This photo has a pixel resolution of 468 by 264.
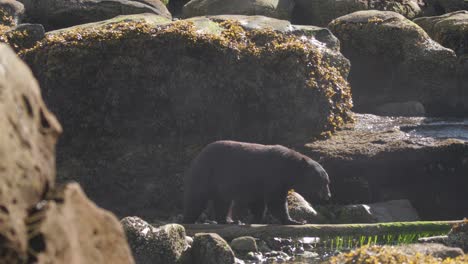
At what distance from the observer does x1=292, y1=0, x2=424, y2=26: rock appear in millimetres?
22484

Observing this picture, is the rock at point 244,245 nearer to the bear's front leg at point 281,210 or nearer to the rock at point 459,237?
the bear's front leg at point 281,210

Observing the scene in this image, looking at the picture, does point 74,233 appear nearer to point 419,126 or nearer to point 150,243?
point 150,243

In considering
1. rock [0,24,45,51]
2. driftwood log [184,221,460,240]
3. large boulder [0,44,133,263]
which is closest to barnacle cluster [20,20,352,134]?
rock [0,24,45,51]

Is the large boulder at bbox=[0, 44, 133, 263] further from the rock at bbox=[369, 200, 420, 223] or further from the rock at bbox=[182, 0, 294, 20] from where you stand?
the rock at bbox=[182, 0, 294, 20]

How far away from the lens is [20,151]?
3422mm

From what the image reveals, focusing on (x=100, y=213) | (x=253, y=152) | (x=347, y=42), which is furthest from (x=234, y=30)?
(x=100, y=213)

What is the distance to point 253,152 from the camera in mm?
12773

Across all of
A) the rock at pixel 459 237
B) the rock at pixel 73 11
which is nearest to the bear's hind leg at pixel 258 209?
the rock at pixel 459 237

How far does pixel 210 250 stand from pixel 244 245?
35.3 inches

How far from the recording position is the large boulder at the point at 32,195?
3.26 m

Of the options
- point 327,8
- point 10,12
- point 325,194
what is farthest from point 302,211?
point 327,8

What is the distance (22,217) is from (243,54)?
11.7 meters

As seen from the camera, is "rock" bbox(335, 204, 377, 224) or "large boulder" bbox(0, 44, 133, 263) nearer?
"large boulder" bbox(0, 44, 133, 263)

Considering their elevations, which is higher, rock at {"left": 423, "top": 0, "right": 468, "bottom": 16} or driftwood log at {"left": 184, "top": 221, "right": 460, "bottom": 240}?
rock at {"left": 423, "top": 0, "right": 468, "bottom": 16}
